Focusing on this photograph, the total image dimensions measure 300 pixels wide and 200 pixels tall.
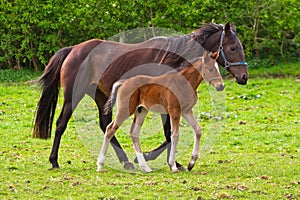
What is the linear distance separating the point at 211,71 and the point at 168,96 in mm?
727

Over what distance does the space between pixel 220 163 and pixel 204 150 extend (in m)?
1.34

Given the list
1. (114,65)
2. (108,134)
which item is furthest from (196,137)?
(114,65)

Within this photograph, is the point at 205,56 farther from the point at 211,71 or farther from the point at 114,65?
the point at 114,65

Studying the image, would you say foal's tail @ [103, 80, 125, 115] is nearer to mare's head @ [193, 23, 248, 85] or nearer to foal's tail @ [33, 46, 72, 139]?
foal's tail @ [33, 46, 72, 139]

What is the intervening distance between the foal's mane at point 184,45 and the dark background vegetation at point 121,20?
10183mm

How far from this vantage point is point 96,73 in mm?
9273

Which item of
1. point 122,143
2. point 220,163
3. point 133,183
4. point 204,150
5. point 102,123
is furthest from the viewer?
point 122,143

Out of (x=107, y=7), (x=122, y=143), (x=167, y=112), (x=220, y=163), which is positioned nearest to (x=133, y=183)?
(x=167, y=112)

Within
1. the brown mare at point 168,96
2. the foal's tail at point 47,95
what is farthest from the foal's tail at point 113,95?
the foal's tail at point 47,95

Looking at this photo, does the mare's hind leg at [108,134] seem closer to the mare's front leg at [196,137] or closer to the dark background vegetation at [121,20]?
the mare's front leg at [196,137]

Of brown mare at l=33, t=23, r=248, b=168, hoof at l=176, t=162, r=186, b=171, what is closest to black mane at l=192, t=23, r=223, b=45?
brown mare at l=33, t=23, r=248, b=168

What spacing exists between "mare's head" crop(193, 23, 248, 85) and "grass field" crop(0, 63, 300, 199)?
137cm

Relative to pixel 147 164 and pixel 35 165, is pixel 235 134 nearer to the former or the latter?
pixel 147 164

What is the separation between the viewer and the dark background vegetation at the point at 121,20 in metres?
18.7
